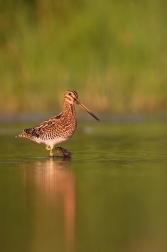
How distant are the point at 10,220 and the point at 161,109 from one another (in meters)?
12.3

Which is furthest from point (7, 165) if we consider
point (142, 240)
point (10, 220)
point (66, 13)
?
point (66, 13)

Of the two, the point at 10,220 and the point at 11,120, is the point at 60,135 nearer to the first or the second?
the point at 10,220

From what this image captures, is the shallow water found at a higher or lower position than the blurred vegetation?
lower

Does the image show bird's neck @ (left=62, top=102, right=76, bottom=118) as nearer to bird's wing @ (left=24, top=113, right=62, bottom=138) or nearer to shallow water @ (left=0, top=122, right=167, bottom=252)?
bird's wing @ (left=24, top=113, right=62, bottom=138)

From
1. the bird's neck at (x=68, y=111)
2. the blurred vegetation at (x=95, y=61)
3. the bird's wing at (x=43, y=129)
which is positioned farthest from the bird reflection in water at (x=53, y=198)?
the blurred vegetation at (x=95, y=61)

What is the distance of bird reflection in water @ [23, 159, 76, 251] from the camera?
689cm

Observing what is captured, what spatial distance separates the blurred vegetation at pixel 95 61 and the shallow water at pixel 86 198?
559 centimetres

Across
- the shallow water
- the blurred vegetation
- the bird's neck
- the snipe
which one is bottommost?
the shallow water

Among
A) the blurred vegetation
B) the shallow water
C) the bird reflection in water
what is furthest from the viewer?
the blurred vegetation

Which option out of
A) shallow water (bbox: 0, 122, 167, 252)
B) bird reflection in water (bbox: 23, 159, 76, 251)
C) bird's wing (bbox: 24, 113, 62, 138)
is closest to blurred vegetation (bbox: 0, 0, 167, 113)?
shallow water (bbox: 0, 122, 167, 252)

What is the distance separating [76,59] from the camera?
1978 centimetres

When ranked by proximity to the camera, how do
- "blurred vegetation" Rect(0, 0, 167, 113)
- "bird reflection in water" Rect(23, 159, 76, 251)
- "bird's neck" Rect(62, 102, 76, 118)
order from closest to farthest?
"bird reflection in water" Rect(23, 159, 76, 251), "bird's neck" Rect(62, 102, 76, 118), "blurred vegetation" Rect(0, 0, 167, 113)

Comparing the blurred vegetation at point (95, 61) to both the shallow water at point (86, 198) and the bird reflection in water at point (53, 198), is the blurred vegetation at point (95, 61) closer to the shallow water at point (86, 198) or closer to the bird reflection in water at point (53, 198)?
the shallow water at point (86, 198)

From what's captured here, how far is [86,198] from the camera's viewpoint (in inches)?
328
